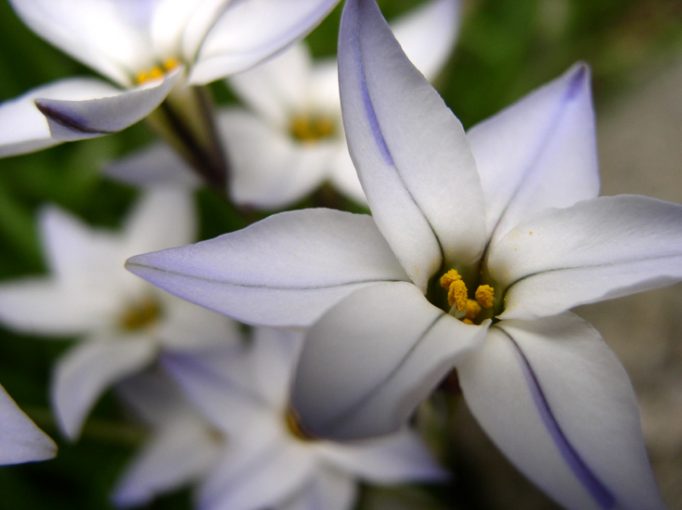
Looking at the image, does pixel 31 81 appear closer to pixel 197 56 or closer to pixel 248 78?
pixel 248 78

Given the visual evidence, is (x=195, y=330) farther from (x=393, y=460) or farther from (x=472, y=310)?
(x=472, y=310)

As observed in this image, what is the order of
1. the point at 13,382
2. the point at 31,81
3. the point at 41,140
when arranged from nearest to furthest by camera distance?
the point at 41,140 → the point at 13,382 → the point at 31,81

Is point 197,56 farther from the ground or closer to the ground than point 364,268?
farther from the ground

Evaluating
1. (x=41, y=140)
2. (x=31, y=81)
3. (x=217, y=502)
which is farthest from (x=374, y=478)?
(x=31, y=81)

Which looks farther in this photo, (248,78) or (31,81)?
(31,81)

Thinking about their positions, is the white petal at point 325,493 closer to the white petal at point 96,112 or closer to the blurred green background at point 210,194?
the blurred green background at point 210,194

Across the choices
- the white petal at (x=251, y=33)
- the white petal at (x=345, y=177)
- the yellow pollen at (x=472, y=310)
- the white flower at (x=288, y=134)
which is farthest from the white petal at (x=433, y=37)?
the yellow pollen at (x=472, y=310)

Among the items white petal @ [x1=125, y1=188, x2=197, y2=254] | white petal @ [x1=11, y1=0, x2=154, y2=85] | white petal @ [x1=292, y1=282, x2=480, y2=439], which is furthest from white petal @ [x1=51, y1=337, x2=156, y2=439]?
white petal @ [x1=292, y1=282, x2=480, y2=439]
